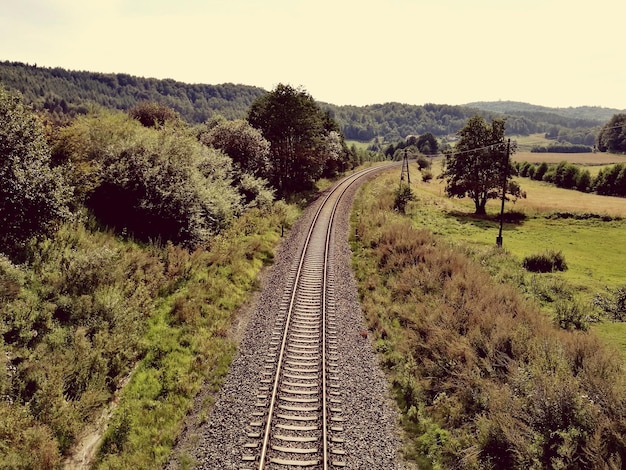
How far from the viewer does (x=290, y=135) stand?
4456 cm

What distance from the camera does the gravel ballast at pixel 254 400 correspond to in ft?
30.7

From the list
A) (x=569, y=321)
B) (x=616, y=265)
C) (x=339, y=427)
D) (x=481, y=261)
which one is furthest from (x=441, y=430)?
(x=616, y=265)

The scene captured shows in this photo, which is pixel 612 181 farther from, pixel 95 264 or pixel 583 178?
pixel 95 264

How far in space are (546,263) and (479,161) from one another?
2430 cm

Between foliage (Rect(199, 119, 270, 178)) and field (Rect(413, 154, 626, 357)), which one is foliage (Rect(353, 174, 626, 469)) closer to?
field (Rect(413, 154, 626, 357))

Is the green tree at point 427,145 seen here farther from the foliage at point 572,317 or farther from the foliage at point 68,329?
the foliage at point 68,329

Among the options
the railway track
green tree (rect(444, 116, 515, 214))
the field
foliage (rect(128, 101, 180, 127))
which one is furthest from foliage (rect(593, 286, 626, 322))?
foliage (rect(128, 101, 180, 127))

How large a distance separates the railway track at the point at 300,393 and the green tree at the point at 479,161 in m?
35.6

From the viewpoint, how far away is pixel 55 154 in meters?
17.6

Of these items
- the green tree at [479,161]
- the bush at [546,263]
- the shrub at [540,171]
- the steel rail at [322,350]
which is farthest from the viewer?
the shrub at [540,171]

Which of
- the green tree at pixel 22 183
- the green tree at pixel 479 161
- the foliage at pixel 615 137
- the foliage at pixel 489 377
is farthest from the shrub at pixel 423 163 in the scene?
the green tree at pixel 22 183

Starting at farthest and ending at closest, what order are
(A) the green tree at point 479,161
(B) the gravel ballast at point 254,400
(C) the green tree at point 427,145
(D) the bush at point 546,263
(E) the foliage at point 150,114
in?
1. (C) the green tree at point 427,145
2. (A) the green tree at point 479,161
3. (E) the foliage at point 150,114
4. (D) the bush at point 546,263
5. (B) the gravel ballast at point 254,400

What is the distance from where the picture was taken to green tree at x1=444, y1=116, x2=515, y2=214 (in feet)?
150

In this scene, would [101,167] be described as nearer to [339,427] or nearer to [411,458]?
[339,427]
